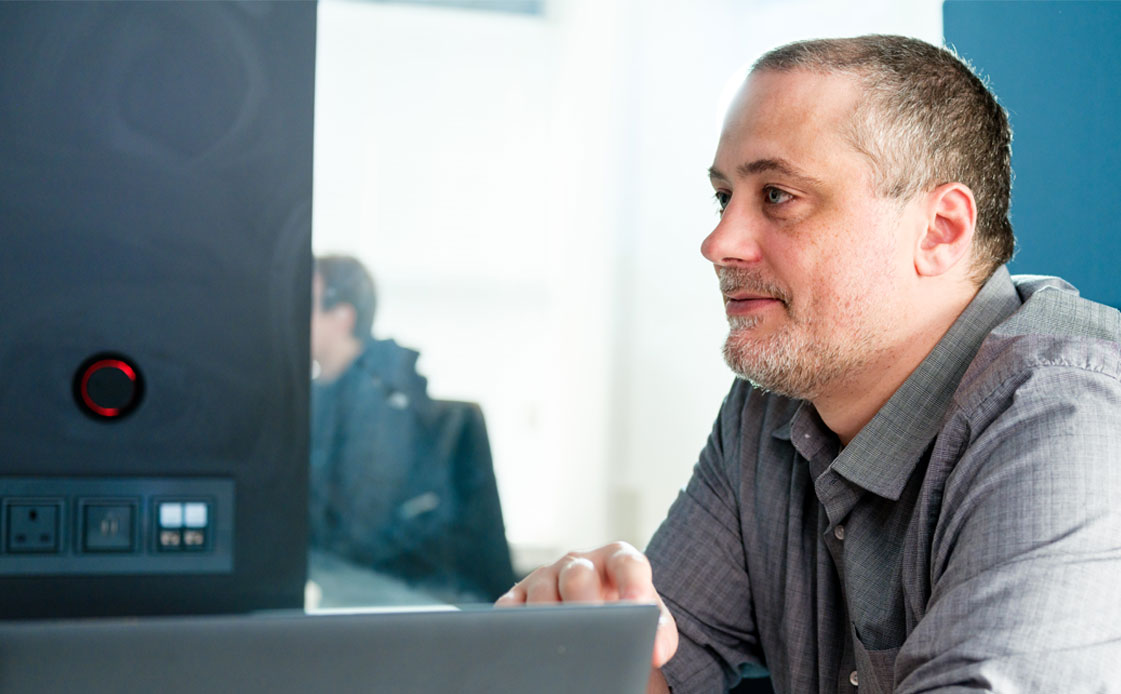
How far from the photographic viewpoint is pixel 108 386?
27.8 inches

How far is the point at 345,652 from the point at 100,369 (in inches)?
15.4

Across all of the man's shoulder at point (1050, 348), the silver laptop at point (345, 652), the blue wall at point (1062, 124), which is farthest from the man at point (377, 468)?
the silver laptop at point (345, 652)

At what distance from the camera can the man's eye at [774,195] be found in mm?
1108

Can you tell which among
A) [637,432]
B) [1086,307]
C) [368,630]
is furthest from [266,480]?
[637,432]

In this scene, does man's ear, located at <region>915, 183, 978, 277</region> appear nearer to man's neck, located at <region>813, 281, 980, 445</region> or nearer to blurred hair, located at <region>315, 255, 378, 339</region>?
man's neck, located at <region>813, 281, 980, 445</region>

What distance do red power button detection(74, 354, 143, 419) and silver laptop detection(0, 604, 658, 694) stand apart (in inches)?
13.3

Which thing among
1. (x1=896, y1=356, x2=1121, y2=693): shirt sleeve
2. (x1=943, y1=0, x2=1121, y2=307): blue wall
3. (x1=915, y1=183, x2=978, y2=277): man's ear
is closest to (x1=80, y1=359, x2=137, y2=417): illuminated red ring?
(x1=896, y1=356, x2=1121, y2=693): shirt sleeve

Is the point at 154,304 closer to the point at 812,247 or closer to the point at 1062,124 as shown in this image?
the point at 812,247

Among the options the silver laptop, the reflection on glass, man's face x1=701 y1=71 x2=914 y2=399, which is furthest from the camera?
the reflection on glass

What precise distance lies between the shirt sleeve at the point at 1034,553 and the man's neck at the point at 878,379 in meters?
0.24

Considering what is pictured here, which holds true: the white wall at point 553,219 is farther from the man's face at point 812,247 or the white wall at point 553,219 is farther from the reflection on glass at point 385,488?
the man's face at point 812,247

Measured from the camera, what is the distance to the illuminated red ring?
0.70 meters

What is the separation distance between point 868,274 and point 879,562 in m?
0.31

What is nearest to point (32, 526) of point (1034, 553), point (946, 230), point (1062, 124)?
point (1034, 553)
